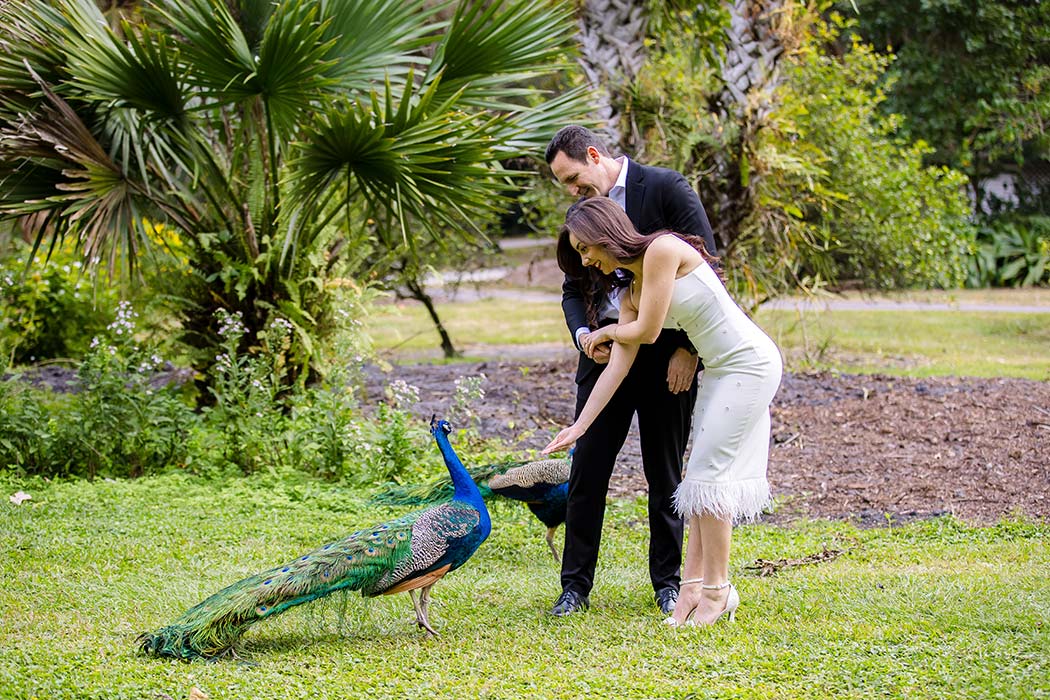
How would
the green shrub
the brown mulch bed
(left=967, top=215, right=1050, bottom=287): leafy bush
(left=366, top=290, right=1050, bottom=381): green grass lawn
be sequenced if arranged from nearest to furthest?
the brown mulch bed
the green shrub
(left=366, top=290, right=1050, bottom=381): green grass lawn
(left=967, top=215, right=1050, bottom=287): leafy bush

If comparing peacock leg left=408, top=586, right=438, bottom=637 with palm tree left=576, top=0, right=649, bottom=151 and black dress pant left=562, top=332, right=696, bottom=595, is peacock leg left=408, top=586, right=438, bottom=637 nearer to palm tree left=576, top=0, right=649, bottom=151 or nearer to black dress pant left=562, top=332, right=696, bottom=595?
black dress pant left=562, top=332, right=696, bottom=595

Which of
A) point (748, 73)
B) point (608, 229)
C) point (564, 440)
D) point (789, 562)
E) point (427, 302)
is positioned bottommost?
point (789, 562)

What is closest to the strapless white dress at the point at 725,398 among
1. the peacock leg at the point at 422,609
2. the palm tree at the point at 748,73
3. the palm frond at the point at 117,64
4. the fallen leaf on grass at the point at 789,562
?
the peacock leg at the point at 422,609

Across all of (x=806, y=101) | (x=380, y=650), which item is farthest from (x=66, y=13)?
(x=806, y=101)

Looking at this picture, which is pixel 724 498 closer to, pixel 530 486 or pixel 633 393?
pixel 633 393

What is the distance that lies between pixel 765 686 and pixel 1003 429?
512 cm

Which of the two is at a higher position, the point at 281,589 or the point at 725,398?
the point at 725,398

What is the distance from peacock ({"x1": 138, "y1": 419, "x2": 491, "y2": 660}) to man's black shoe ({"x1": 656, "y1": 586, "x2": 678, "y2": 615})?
794 mm

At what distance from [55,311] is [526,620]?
9149 mm

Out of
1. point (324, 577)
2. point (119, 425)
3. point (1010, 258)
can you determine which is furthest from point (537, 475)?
point (1010, 258)

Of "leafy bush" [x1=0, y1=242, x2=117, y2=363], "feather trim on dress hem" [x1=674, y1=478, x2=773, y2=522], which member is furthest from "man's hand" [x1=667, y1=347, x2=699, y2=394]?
"leafy bush" [x1=0, y1=242, x2=117, y2=363]

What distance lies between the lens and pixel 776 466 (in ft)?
24.8

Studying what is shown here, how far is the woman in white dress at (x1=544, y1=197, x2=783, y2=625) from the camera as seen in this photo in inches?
167

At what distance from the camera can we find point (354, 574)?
4.16m
